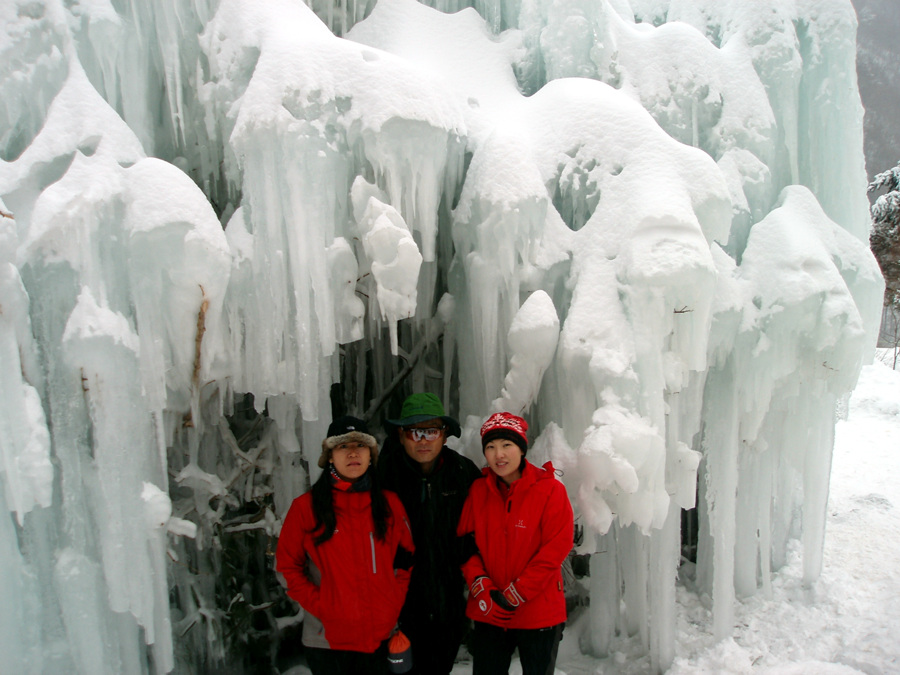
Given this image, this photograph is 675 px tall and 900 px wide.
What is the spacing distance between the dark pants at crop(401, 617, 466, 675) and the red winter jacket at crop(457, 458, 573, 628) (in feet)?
1.06

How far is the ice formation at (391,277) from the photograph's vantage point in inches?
102

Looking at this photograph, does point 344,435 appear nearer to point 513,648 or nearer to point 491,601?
point 491,601

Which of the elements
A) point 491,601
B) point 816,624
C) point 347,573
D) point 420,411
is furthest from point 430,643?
point 816,624

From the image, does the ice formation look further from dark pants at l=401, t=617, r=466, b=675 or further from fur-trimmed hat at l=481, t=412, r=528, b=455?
dark pants at l=401, t=617, r=466, b=675

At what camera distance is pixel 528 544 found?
2602 millimetres

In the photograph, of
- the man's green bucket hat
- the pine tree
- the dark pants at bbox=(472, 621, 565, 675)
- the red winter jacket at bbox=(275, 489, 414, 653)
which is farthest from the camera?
the pine tree

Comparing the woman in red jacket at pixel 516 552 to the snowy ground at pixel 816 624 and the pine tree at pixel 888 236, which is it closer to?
the snowy ground at pixel 816 624

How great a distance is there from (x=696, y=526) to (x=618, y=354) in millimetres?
3179

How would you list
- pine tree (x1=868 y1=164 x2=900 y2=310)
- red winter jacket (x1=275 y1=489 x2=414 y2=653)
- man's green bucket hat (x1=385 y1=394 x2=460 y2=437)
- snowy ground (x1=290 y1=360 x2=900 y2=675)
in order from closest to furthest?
red winter jacket (x1=275 y1=489 x2=414 y2=653) < man's green bucket hat (x1=385 y1=394 x2=460 y2=437) < snowy ground (x1=290 y1=360 x2=900 y2=675) < pine tree (x1=868 y1=164 x2=900 y2=310)

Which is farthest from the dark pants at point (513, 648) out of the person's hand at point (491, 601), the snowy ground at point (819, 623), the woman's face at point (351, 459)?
the snowy ground at point (819, 623)

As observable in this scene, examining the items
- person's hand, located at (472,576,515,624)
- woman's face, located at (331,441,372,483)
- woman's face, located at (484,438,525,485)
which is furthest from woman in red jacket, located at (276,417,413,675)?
→ woman's face, located at (484,438,525,485)

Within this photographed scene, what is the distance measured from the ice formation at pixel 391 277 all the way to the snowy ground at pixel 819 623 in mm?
186

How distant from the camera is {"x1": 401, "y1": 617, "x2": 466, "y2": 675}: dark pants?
9.52 ft

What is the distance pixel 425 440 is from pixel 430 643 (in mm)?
1028
